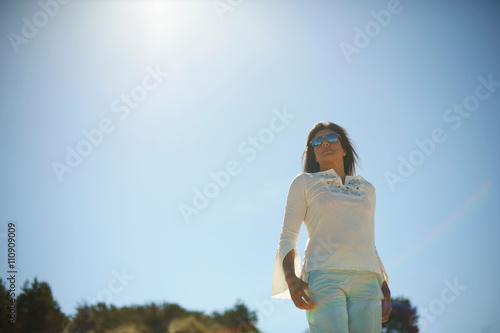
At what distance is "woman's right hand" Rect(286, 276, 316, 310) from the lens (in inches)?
97.0

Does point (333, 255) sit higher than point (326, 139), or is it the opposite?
point (326, 139)

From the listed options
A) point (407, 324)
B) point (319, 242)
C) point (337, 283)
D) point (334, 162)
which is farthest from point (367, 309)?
point (407, 324)

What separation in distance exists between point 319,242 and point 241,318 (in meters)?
15.0

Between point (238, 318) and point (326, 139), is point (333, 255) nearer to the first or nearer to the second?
point (326, 139)

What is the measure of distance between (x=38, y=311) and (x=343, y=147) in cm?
1343

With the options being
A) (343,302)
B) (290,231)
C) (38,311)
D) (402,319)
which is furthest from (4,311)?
(402,319)

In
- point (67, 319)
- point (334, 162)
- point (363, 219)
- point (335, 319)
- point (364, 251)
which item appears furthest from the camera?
point (67, 319)

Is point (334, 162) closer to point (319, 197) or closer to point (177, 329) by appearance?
point (319, 197)

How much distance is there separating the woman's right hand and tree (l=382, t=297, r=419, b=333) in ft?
70.4

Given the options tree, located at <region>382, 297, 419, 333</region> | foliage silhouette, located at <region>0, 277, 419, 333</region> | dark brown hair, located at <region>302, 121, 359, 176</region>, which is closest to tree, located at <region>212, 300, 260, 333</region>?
foliage silhouette, located at <region>0, 277, 419, 333</region>

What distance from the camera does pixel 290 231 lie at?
2.90 m

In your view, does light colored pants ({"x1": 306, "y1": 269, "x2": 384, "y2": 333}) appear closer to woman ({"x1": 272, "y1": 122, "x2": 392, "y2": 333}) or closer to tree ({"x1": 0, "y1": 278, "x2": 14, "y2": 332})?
woman ({"x1": 272, "y1": 122, "x2": 392, "y2": 333})

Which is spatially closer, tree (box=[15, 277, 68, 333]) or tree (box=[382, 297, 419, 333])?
tree (box=[15, 277, 68, 333])

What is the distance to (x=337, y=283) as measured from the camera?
246 centimetres
